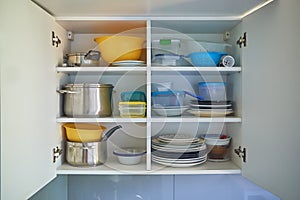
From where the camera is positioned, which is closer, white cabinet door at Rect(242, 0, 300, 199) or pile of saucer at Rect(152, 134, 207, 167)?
white cabinet door at Rect(242, 0, 300, 199)

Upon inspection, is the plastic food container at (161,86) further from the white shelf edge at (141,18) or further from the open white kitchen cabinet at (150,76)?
the white shelf edge at (141,18)

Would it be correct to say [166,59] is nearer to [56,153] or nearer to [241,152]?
[241,152]

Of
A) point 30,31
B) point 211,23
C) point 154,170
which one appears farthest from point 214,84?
point 30,31

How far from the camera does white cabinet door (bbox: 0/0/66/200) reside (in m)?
0.75

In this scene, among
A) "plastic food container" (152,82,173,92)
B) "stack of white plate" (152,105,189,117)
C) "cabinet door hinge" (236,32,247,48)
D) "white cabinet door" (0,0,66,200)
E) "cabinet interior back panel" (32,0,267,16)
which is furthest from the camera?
"plastic food container" (152,82,173,92)

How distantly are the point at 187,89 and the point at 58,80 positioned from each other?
2.02 ft

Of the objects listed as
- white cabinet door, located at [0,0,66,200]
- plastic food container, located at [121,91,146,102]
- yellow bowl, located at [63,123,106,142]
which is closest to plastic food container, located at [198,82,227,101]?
plastic food container, located at [121,91,146,102]

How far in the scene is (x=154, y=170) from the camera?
45.3 inches

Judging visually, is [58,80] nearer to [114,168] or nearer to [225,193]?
[114,168]

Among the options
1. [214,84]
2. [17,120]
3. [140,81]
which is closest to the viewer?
[17,120]

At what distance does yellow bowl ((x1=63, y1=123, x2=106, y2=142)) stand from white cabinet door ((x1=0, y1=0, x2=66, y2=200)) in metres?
0.08

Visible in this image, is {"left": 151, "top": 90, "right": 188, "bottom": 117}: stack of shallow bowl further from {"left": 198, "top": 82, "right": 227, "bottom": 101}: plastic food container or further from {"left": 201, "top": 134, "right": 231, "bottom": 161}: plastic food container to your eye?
{"left": 201, "top": 134, "right": 231, "bottom": 161}: plastic food container

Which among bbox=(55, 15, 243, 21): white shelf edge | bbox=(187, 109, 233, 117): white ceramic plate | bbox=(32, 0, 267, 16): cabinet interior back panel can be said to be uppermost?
bbox=(32, 0, 267, 16): cabinet interior back panel

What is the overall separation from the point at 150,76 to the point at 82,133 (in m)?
0.38
